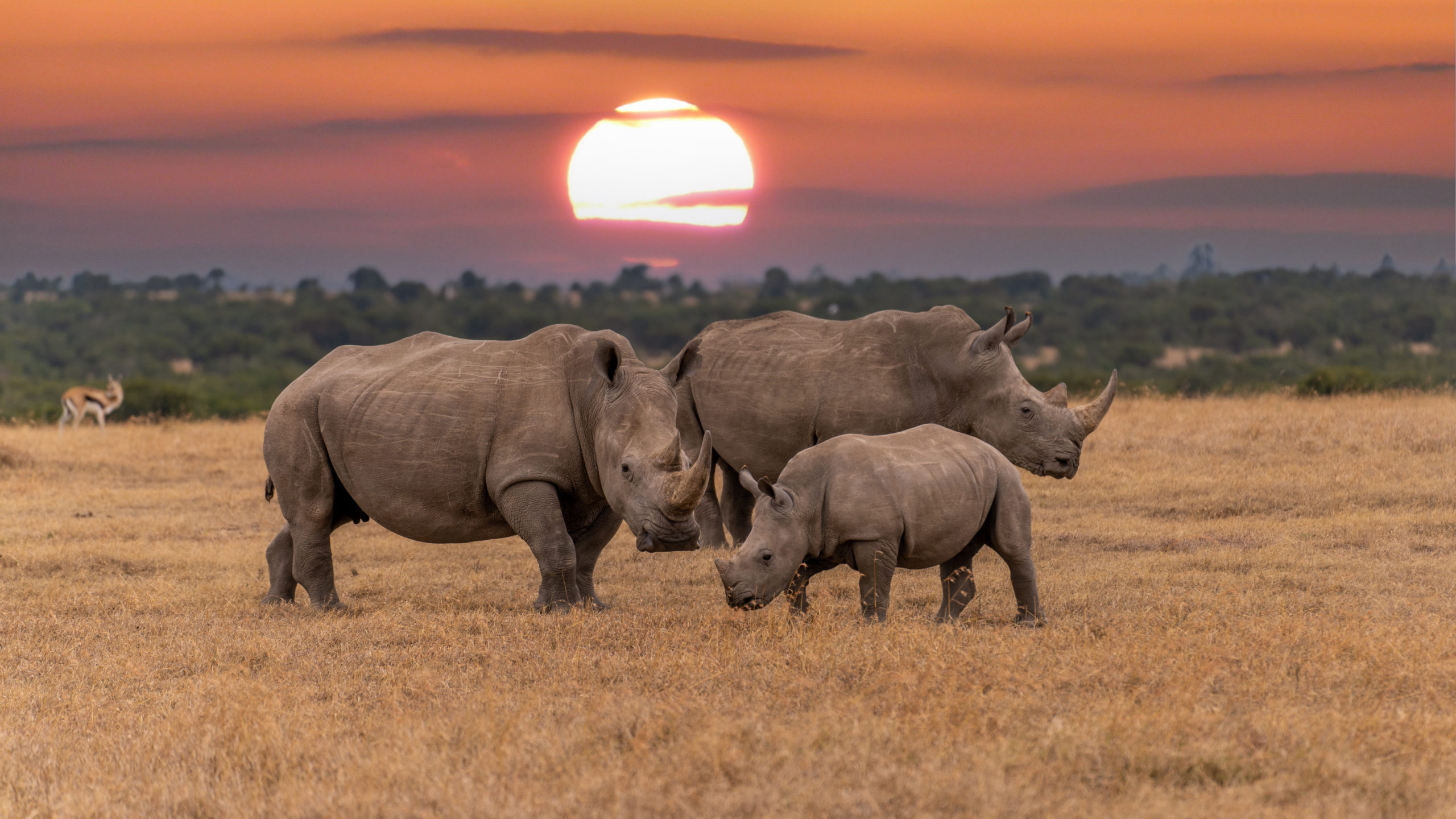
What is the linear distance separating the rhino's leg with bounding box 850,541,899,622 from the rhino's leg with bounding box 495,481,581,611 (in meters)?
1.80

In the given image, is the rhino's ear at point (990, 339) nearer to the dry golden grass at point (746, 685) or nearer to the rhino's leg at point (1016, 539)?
the dry golden grass at point (746, 685)

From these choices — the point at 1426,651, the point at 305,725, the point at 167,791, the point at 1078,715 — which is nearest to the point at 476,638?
the point at 305,725

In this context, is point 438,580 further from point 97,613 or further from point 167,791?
point 167,791

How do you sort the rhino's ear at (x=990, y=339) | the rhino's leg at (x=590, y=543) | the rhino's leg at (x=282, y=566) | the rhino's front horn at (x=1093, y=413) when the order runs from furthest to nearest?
1. the rhino's ear at (x=990, y=339)
2. the rhino's front horn at (x=1093, y=413)
3. the rhino's leg at (x=282, y=566)
4. the rhino's leg at (x=590, y=543)

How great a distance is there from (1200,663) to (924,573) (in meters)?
3.93

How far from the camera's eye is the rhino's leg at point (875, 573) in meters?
7.65

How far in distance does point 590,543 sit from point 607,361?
4.33 feet

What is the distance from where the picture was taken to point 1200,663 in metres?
6.31

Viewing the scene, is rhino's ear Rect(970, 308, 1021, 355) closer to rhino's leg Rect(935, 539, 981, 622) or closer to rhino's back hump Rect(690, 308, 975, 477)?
rhino's back hump Rect(690, 308, 975, 477)

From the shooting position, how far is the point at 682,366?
860 cm

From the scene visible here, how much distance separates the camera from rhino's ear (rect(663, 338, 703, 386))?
8.52 m

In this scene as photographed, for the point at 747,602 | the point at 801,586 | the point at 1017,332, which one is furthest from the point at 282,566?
the point at 1017,332

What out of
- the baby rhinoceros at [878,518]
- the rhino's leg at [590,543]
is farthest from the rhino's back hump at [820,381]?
the baby rhinoceros at [878,518]

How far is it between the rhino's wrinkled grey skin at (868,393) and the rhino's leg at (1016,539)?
2336mm
